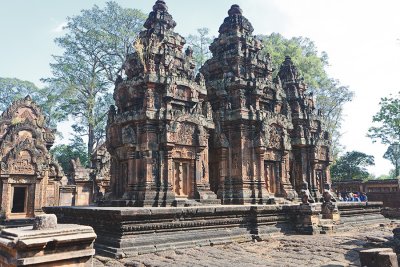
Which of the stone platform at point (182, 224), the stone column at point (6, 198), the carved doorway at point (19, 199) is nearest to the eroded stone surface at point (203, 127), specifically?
the stone platform at point (182, 224)

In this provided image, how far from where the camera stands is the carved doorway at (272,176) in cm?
1379

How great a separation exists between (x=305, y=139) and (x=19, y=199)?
1525 cm

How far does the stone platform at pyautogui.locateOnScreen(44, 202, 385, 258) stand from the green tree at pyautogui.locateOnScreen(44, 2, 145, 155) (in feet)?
64.1

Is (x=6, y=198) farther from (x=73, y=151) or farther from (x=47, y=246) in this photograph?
(x=73, y=151)

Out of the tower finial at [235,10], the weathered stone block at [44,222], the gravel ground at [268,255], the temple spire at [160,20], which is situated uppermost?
the tower finial at [235,10]

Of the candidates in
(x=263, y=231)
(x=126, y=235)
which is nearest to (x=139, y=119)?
(x=126, y=235)

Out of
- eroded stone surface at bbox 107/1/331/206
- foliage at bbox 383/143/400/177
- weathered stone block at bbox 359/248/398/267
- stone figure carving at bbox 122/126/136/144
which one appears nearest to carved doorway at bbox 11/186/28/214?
eroded stone surface at bbox 107/1/331/206

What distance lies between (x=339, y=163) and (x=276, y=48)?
39.7 ft

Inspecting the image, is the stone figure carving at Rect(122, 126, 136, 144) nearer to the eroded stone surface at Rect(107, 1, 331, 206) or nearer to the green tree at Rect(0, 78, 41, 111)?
the eroded stone surface at Rect(107, 1, 331, 206)

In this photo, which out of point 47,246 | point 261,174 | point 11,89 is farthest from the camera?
point 11,89

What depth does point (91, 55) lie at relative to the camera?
2914cm

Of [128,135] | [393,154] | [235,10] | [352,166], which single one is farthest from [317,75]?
[393,154]

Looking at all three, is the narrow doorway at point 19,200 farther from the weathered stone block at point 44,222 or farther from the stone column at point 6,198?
the weathered stone block at point 44,222

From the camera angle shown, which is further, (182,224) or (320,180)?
(320,180)
